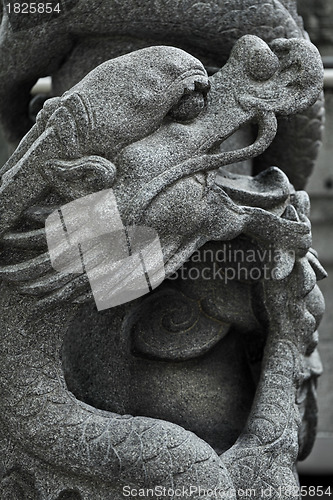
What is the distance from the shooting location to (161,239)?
1.63 metres

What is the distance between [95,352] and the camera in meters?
1.87

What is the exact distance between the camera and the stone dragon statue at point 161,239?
1596 millimetres

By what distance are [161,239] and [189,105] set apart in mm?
242

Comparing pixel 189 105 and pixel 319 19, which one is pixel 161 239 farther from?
pixel 319 19

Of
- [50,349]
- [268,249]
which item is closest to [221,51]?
[268,249]

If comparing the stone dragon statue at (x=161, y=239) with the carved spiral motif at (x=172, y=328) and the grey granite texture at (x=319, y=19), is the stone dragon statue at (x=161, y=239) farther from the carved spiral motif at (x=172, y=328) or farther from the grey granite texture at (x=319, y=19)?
the grey granite texture at (x=319, y=19)

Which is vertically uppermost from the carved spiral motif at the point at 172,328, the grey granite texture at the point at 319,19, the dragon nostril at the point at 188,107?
the dragon nostril at the point at 188,107

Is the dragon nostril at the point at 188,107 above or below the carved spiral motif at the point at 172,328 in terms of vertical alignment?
above

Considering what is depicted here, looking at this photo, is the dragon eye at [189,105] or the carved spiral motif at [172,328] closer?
the dragon eye at [189,105]

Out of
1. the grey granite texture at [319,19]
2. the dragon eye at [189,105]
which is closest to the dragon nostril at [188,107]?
the dragon eye at [189,105]

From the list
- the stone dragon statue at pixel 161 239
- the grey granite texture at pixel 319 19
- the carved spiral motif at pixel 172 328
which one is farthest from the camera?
the grey granite texture at pixel 319 19

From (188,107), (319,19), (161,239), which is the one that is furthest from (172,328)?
(319,19)

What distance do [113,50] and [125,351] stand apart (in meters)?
0.62

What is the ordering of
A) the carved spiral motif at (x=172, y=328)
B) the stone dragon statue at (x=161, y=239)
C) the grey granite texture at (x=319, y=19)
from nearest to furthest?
the stone dragon statue at (x=161, y=239), the carved spiral motif at (x=172, y=328), the grey granite texture at (x=319, y=19)
